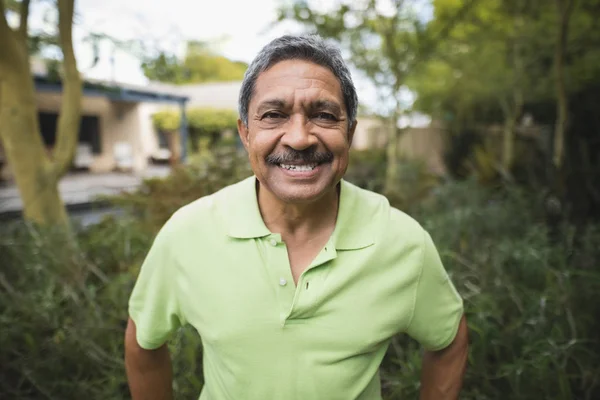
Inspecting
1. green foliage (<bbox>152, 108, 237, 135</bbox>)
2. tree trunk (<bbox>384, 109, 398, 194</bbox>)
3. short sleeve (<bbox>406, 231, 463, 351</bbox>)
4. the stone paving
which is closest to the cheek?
short sleeve (<bbox>406, 231, 463, 351</bbox>)

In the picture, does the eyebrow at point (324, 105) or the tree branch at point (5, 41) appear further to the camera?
the tree branch at point (5, 41)

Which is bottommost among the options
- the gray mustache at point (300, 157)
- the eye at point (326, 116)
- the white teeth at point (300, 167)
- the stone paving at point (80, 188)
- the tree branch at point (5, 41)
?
the stone paving at point (80, 188)

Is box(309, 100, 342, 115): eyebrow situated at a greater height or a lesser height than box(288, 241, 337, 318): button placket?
greater

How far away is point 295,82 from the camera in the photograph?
115cm

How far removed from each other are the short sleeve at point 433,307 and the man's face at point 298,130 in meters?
0.37

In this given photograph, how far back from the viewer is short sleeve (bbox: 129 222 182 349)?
127cm

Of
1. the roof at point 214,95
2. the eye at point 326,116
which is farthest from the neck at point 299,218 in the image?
the roof at point 214,95

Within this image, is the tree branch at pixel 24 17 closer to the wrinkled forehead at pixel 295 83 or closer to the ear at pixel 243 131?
the ear at pixel 243 131

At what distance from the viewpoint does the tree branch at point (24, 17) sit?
355cm

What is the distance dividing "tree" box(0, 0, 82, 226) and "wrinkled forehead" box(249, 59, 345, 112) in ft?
10.1

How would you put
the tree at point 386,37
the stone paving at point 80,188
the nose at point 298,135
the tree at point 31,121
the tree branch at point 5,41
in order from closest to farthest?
1. the nose at point 298,135
2. the tree branch at point 5,41
3. the tree at point 31,121
4. the tree at point 386,37
5. the stone paving at point 80,188

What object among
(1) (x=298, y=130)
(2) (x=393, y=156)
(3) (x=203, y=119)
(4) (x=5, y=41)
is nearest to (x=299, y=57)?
(1) (x=298, y=130)

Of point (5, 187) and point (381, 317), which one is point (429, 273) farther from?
point (5, 187)

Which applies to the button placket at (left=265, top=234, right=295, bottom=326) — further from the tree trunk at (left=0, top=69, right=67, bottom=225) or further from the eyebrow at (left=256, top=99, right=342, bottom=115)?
the tree trunk at (left=0, top=69, right=67, bottom=225)
